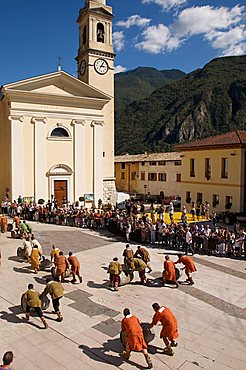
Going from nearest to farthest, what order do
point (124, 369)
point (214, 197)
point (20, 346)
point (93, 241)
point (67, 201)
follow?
1. point (124, 369)
2. point (20, 346)
3. point (93, 241)
4. point (214, 197)
5. point (67, 201)

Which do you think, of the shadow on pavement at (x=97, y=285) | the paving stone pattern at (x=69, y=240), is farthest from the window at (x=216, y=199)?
the shadow on pavement at (x=97, y=285)

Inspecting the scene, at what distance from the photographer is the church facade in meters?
27.0

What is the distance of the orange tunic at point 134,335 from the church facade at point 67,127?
2138 cm

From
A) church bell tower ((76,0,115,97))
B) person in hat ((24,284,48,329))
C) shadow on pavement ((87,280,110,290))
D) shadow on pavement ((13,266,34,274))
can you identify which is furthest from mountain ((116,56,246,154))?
person in hat ((24,284,48,329))

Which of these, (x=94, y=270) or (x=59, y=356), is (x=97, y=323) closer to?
(x=59, y=356)

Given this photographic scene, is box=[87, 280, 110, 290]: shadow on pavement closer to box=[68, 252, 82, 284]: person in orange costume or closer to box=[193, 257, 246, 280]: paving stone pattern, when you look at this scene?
box=[68, 252, 82, 284]: person in orange costume

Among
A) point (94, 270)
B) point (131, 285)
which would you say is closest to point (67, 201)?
point (94, 270)

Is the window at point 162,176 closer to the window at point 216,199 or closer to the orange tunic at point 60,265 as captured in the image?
the window at point 216,199

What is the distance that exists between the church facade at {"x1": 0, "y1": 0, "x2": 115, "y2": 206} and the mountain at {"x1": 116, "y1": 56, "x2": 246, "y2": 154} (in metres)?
68.6

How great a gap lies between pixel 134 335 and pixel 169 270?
469 centimetres

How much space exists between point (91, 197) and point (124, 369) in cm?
2352

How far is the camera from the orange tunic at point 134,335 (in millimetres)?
7168

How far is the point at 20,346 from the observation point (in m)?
7.97

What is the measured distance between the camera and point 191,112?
382 feet
